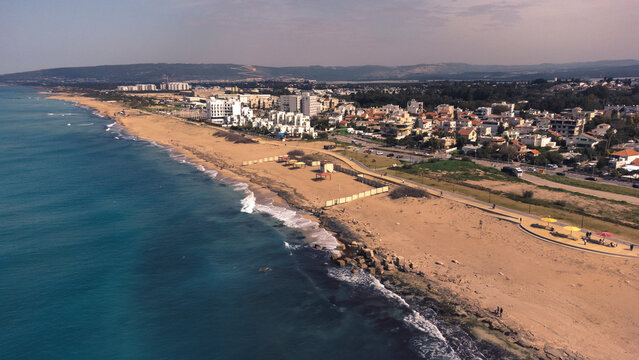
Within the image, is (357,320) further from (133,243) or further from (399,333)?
(133,243)

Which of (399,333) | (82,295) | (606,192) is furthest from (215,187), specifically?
(606,192)

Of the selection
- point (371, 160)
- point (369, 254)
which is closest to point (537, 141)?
point (371, 160)

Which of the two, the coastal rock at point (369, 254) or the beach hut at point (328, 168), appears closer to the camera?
the coastal rock at point (369, 254)

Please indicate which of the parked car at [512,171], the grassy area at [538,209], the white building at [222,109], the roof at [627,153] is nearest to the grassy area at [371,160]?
the grassy area at [538,209]

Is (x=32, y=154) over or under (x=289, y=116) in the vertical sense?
under

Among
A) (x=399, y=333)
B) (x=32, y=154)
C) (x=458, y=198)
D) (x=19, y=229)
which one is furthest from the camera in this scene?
(x=32, y=154)

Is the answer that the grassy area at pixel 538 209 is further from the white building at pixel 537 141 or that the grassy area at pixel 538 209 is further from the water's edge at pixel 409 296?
the white building at pixel 537 141
